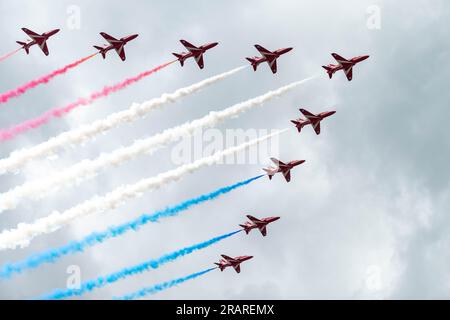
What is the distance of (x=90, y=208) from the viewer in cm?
18962

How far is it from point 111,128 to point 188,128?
11.7 metres

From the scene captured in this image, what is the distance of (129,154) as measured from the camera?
195375mm

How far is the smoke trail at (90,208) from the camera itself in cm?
18500

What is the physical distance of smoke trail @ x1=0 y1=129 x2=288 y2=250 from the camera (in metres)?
185
